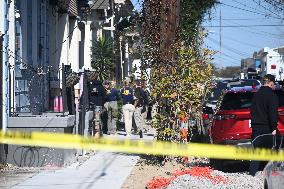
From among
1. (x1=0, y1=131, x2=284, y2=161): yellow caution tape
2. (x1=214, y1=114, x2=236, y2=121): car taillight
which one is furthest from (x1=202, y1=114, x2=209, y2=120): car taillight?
(x1=0, y1=131, x2=284, y2=161): yellow caution tape

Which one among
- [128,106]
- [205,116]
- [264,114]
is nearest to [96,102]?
[128,106]

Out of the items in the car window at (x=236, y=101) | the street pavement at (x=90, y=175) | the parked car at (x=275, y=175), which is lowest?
the street pavement at (x=90, y=175)

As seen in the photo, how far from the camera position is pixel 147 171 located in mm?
11695

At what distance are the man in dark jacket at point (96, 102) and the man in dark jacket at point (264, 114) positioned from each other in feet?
21.7

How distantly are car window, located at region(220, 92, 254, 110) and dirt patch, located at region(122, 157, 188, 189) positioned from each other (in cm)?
144

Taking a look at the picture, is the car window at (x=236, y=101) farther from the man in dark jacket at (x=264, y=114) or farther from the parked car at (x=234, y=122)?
the man in dark jacket at (x=264, y=114)

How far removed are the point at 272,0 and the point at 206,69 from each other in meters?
12.8

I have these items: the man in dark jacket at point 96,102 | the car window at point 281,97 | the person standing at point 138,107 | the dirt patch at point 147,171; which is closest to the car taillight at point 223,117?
the car window at point 281,97

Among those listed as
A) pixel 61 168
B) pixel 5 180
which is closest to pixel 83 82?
pixel 61 168

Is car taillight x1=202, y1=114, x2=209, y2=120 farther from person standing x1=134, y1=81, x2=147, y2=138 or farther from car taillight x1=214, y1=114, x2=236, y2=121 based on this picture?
person standing x1=134, y1=81, x2=147, y2=138

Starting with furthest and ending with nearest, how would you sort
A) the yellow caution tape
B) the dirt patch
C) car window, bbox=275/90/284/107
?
car window, bbox=275/90/284/107
the dirt patch
the yellow caution tape

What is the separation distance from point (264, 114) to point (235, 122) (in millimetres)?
1444

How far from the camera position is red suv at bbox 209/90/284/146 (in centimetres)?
1168

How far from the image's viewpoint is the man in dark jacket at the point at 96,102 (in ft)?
54.9
